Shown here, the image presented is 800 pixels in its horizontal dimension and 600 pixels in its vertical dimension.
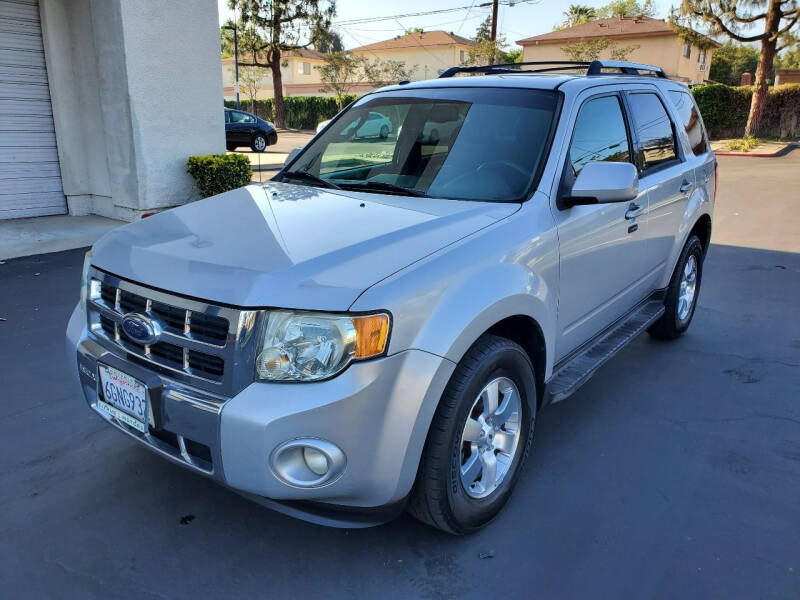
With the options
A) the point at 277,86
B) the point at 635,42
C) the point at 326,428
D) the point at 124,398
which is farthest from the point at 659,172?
the point at 635,42

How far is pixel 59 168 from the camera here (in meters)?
9.66

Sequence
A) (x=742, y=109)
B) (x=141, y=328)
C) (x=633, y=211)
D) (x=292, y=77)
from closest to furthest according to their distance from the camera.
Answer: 1. (x=141, y=328)
2. (x=633, y=211)
3. (x=742, y=109)
4. (x=292, y=77)

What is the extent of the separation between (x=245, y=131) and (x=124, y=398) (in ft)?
75.5

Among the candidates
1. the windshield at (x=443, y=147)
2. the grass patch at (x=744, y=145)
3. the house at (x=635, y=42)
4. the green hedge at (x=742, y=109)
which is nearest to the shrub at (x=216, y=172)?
the windshield at (x=443, y=147)

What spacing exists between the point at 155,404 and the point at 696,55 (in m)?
54.3

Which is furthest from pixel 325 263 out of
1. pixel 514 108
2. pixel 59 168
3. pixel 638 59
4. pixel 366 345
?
pixel 638 59

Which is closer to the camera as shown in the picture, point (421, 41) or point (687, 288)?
point (687, 288)

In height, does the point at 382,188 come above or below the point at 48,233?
above

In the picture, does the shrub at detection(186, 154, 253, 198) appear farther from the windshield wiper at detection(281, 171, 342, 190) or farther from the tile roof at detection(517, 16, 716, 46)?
the tile roof at detection(517, 16, 716, 46)

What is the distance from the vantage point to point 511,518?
2.94m

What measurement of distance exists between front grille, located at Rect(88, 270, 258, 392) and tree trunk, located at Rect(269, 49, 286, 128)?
40.8m

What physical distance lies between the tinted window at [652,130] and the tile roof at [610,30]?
40.7 meters

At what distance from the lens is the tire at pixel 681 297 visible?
4898 mm

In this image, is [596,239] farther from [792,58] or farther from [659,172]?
[792,58]
